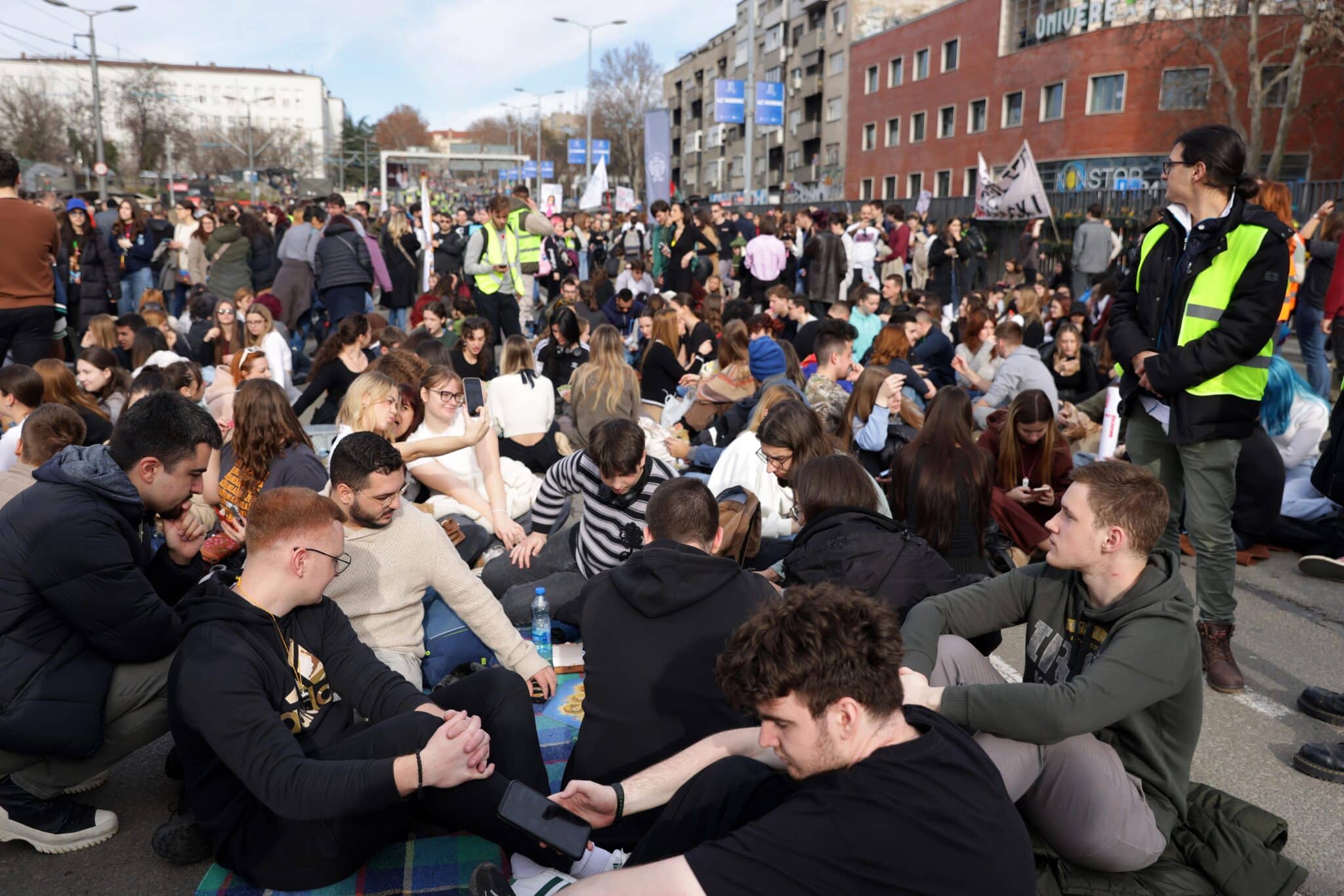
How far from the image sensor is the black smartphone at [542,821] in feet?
8.62

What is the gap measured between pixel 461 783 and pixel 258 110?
158 metres

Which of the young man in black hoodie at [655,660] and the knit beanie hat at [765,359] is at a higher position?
the knit beanie hat at [765,359]

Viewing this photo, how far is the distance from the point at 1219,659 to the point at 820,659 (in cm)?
345

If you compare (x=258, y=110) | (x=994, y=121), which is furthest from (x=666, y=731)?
(x=258, y=110)

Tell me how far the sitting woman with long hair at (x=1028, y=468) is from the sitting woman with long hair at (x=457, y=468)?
280 centimetres

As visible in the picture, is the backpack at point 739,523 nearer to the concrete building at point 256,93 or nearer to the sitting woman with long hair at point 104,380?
the sitting woman with long hair at point 104,380

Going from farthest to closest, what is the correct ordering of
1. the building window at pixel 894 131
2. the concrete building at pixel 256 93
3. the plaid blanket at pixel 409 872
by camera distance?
the concrete building at pixel 256 93, the building window at pixel 894 131, the plaid blanket at pixel 409 872

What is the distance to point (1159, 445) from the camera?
15.6 ft

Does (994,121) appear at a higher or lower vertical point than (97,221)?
higher

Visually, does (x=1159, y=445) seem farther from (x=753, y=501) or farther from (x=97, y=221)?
(x=97, y=221)

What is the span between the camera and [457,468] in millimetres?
6145

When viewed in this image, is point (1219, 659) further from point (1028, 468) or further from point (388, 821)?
point (388, 821)

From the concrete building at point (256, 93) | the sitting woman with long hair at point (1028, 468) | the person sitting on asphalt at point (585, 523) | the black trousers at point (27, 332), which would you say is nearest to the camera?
the person sitting on asphalt at point (585, 523)

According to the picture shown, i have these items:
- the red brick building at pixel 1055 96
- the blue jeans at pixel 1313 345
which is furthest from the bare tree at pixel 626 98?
the blue jeans at pixel 1313 345
